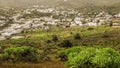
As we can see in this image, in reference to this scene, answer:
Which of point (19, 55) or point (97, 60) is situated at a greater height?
point (97, 60)

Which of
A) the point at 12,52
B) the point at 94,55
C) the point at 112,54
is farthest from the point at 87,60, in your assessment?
the point at 12,52

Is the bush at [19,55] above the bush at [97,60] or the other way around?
the other way around

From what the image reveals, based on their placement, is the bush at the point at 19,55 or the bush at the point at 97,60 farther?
the bush at the point at 19,55

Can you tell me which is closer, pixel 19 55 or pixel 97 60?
pixel 97 60

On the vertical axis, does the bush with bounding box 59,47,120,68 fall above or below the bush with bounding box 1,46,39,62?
above

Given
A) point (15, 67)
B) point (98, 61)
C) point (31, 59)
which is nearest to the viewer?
point (98, 61)

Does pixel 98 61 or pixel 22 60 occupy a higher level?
pixel 98 61

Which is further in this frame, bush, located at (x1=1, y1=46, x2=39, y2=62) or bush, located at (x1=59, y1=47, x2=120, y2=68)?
bush, located at (x1=1, y1=46, x2=39, y2=62)

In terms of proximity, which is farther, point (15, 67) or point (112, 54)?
point (15, 67)

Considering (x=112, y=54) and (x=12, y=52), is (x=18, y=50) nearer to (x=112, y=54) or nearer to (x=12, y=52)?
(x=12, y=52)

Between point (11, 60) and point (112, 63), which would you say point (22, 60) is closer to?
point (11, 60)

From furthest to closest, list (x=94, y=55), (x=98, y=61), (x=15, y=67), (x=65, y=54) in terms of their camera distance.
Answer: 1. (x=65, y=54)
2. (x=15, y=67)
3. (x=94, y=55)
4. (x=98, y=61)
